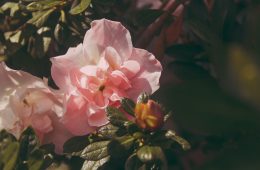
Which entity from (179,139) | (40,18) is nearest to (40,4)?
(40,18)

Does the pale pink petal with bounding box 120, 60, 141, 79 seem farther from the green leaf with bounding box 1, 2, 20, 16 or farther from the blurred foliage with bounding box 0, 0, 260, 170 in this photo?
the green leaf with bounding box 1, 2, 20, 16

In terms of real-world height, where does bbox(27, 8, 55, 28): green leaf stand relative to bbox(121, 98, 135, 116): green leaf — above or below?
above

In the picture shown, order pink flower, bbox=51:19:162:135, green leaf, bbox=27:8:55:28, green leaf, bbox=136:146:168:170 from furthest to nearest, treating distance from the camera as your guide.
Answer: green leaf, bbox=27:8:55:28 < pink flower, bbox=51:19:162:135 < green leaf, bbox=136:146:168:170

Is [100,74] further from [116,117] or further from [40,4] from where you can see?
[40,4]

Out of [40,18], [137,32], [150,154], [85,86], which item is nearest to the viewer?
[150,154]

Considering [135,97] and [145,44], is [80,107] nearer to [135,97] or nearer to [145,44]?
[135,97]

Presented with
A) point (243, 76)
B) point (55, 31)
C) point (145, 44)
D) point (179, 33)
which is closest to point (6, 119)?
point (55, 31)

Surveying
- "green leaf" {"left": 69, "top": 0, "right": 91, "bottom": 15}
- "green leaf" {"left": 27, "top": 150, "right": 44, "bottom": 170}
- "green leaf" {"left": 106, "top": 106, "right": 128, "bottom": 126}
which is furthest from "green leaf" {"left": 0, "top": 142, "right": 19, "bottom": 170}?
"green leaf" {"left": 69, "top": 0, "right": 91, "bottom": 15}
